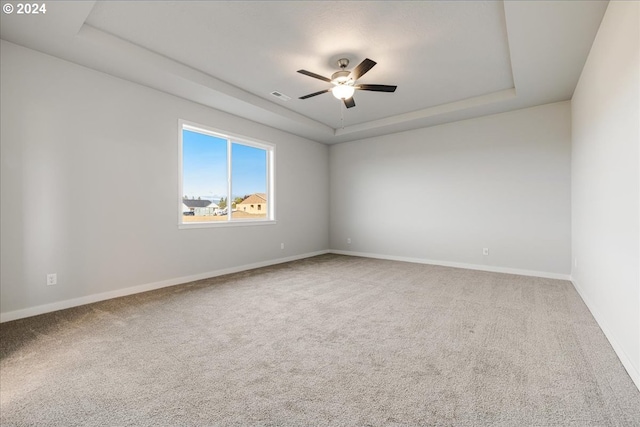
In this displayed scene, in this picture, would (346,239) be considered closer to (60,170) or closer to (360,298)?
(360,298)

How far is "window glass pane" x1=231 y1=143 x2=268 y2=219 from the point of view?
17.0ft

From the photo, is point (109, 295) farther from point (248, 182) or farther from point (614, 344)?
point (614, 344)

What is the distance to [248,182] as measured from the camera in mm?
5438

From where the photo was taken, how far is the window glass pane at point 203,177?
4434 mm

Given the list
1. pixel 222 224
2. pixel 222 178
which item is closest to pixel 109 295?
pixel 222 224

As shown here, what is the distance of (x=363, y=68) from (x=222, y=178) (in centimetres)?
309

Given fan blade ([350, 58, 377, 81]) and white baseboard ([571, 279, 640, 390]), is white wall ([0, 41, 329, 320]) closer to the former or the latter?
fan blade ([350, 58, 377, 81])

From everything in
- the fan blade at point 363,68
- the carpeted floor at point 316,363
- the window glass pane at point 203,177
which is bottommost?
the carpeted floor at point 316,363

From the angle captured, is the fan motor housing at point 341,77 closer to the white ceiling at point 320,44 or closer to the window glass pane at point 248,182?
the white ceiling at point 320,44

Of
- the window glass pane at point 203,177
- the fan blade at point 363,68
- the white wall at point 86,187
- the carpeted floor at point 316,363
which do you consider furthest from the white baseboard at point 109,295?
the fan blade at point 363,68

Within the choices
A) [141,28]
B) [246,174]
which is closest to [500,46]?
[141,28]

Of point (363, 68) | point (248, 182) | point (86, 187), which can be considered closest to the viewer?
point (363, 68)

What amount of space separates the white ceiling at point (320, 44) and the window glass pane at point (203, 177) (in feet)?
2.16

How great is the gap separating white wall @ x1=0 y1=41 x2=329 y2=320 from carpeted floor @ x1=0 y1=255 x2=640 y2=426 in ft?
1.35
